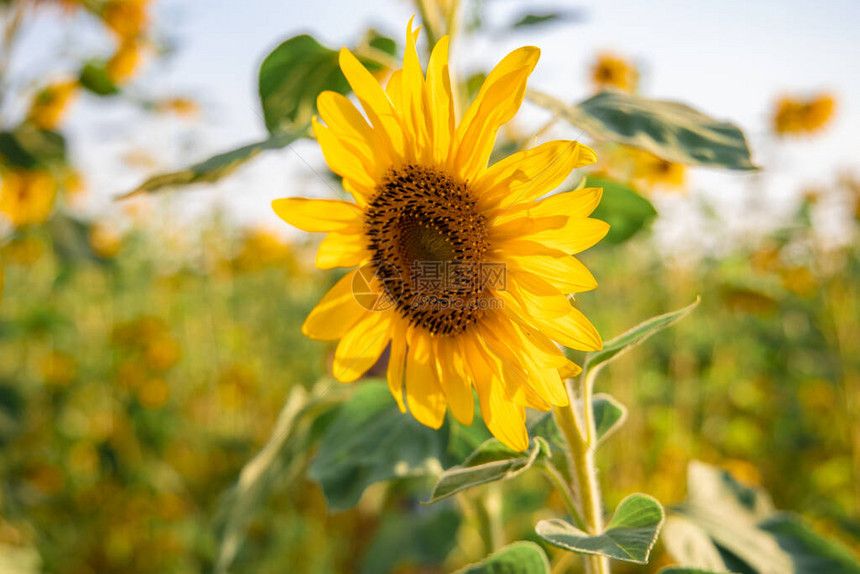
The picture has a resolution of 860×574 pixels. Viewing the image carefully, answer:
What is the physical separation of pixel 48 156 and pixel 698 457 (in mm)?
2259

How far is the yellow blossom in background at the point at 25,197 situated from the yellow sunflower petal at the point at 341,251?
1.61m

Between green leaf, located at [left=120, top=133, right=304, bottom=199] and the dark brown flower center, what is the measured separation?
0.10 meters

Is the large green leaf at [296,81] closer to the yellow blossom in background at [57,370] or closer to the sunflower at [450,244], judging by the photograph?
the sunflower at [450,244]

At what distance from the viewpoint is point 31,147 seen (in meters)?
1.46

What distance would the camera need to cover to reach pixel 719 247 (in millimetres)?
2273

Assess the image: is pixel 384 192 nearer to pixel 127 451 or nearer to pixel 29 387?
pixel 127 451

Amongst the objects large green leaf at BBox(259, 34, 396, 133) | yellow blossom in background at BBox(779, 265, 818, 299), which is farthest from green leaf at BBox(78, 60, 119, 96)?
yellow blossom in background at BBox(779, 265, 818, 299)

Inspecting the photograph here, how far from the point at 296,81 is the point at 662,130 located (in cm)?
38

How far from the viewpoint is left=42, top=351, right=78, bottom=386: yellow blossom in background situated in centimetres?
221

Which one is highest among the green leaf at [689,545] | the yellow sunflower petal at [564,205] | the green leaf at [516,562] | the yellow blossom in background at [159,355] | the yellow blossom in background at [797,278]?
the yellow sunflower petal at [564,205]

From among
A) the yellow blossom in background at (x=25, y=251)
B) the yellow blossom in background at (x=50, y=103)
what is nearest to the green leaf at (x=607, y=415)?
the yellow blossom in background at (x=50, y=103)

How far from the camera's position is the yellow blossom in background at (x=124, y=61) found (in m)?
1.65

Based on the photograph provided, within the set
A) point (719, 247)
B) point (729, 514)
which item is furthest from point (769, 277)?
point (729, 514)

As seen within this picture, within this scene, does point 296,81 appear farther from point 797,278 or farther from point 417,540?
point 797,278
